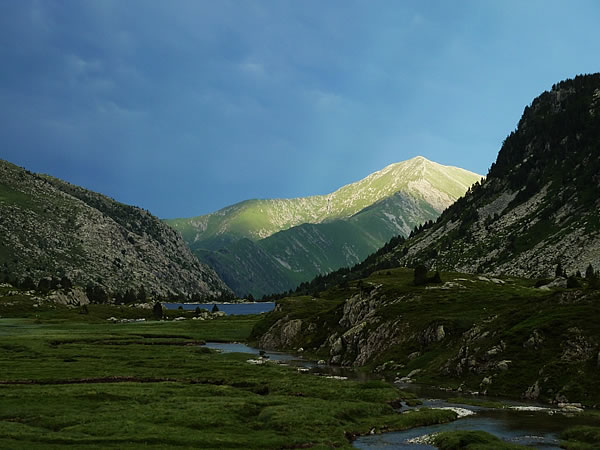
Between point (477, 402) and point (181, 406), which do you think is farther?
point (477, 402)

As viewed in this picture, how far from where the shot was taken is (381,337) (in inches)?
4208

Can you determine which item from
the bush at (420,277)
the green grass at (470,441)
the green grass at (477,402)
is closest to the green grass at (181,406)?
the green grass at (477,402)

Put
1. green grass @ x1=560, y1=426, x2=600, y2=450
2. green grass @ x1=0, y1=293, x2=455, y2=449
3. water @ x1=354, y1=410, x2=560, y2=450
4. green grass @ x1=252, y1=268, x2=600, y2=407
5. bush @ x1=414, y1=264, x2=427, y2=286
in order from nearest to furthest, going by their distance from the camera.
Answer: green grass @ x1=560, y1=426, x2=600, y2=450 < green grass @ x1=0, y1=293, x2=455, y2=449 < water @ x1=354, y1=410, x2=560, y2=450 < green grass @ x1=252, y1=268, x2=600, y2=407 < bush @ x1=414, y1=264, x2=427, y2=286

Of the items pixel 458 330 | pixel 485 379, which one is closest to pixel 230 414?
pixel 485 379

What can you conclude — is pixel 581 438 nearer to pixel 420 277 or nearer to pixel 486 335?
pixel 486 335

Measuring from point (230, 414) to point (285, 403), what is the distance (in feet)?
27.8

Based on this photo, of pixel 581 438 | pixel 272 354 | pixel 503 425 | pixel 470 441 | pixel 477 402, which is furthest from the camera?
pixel 272 354

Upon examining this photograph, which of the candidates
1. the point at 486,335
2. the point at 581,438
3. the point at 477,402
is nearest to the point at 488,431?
the point at 581,438

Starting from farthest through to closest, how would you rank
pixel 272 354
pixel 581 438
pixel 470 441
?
pixel 272 354, pixel 581 438, pixel 470 441

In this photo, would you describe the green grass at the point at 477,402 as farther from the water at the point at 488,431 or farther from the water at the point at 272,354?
the water at the point at 272,354

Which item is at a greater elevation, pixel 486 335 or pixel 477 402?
pixel 486 335

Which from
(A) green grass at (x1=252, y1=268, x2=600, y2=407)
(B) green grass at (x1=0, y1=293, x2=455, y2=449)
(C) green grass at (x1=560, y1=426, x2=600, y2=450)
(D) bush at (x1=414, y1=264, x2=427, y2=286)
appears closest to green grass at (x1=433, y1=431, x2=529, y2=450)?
(C) green grass at (x1=560, y1=426, x2=600, y2=450)

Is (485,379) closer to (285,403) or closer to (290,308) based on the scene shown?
(285,403)

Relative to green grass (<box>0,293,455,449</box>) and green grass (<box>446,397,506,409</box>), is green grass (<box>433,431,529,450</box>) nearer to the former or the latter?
green grass (<box>0,293,455,449</box>)
